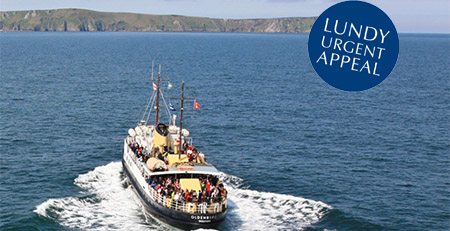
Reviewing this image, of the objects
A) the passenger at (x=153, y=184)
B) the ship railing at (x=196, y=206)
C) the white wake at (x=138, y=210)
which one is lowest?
the white wake at (x=138, y=210)

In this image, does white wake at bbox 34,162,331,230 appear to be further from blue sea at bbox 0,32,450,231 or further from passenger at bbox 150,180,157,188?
passenger at bbox 150,180,157,188

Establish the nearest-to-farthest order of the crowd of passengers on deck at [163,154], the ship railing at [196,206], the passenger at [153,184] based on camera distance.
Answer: the ship railing at [196,206], the passenger at [153,184], the crowd of passengers on deck at [163,154]

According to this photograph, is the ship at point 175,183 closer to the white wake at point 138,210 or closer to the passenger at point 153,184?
the passenger at point 153,184

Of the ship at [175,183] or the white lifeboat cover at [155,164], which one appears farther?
the white lifeboat cover at [155,164]

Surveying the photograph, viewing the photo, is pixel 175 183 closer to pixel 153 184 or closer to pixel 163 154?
pixel 153 184

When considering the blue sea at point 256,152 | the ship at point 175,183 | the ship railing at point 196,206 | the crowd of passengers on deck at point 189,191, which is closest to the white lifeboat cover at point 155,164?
the ship at point 175,183

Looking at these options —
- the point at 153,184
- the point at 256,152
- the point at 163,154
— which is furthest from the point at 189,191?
the point at 256,152

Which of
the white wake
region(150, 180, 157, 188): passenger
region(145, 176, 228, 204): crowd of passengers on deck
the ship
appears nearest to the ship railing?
the ship
